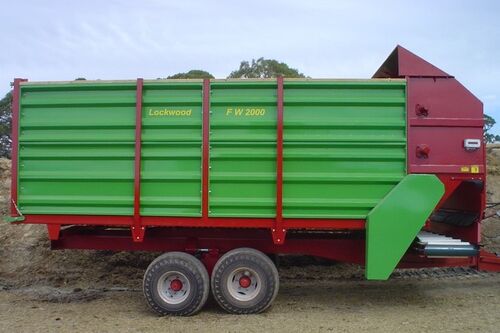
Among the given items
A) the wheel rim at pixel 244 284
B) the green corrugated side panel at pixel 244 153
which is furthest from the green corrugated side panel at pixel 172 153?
the wheel rim at pixel 244 284

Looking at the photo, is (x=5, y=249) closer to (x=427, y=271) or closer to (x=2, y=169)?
(x=2, y=169)

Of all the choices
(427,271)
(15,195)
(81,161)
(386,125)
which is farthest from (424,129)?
→ (15,195)

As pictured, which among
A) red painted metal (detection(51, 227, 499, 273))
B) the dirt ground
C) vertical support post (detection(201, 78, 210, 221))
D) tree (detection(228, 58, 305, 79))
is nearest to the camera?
the dirt ground

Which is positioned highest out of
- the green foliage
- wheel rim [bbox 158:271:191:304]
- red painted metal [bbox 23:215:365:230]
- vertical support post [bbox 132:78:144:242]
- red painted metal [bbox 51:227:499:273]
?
the green foliage

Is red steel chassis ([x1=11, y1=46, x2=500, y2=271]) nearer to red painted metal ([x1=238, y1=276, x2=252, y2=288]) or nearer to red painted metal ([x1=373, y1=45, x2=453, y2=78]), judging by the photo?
red painted metal ([x1=373, y1=45, x2=453, y2=78])

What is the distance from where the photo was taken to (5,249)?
934 cm

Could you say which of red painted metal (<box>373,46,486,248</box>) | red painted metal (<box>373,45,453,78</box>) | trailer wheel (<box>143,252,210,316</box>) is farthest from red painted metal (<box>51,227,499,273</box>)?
red painted metal (<box>373,45,453,78</box>)

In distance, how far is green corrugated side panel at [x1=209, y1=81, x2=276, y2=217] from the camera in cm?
627

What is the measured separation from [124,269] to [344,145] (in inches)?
183

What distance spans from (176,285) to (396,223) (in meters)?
2.72

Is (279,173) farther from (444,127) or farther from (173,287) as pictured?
(444,127)

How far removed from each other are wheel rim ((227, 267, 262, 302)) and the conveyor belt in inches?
80.0

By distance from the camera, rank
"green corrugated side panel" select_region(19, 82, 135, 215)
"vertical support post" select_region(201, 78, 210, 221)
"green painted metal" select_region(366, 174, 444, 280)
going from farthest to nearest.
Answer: "green corrugated side panel" select_region(19, 82, 135, 215), "vertical support post" select_region(201, 78, 210, 221), "green painted metal" select_region(366, 174, 444, 280)

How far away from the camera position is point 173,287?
636 centimetres
